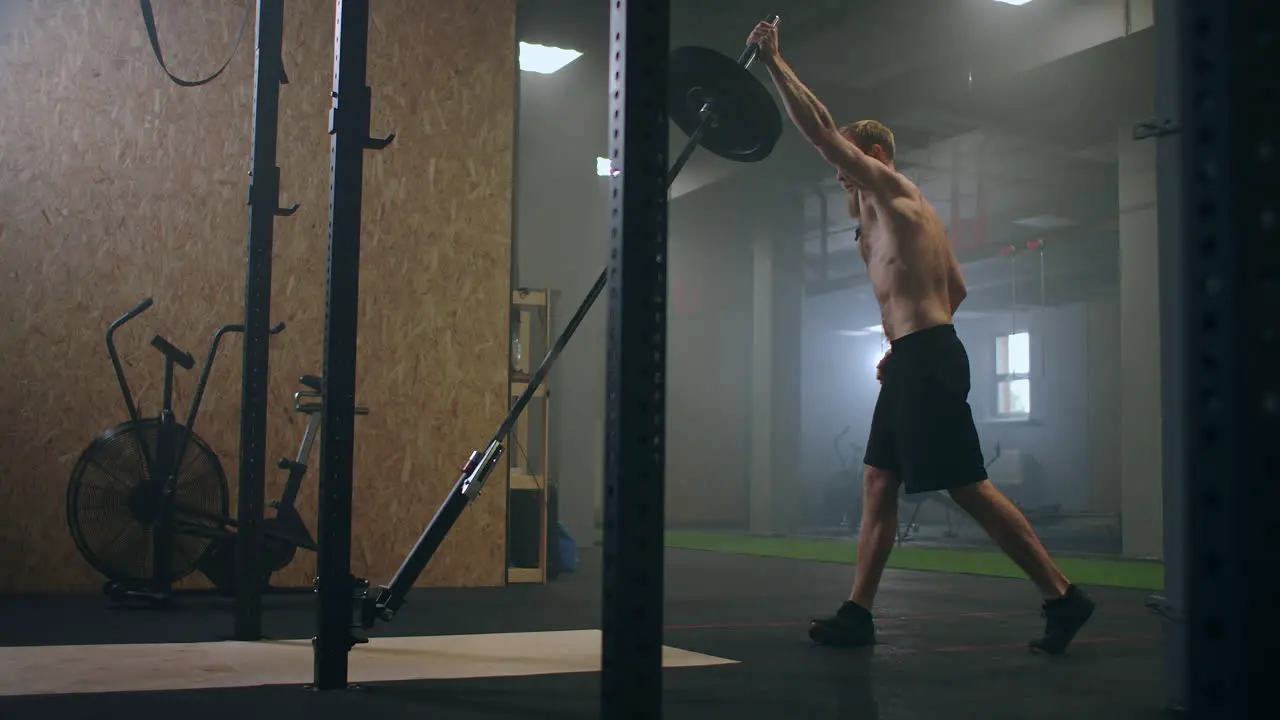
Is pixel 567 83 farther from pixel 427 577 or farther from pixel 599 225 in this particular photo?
pixel 427 577

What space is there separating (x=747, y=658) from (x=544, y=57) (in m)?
7.07

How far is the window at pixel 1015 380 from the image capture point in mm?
18984

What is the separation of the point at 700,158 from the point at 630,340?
11.1 meters

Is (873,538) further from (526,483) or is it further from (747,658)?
(526,483)

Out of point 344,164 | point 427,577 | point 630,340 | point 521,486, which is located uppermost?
point 344,164

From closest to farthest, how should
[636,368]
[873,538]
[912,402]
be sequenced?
[636,368] → [912,402] → [873,538]

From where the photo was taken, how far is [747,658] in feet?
10.6

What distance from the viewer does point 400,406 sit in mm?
5480

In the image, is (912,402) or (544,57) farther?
(544,57)

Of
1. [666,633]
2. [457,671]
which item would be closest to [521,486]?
[666,633]

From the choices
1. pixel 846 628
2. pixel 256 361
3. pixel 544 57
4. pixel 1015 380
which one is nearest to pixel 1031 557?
pixel 846 628

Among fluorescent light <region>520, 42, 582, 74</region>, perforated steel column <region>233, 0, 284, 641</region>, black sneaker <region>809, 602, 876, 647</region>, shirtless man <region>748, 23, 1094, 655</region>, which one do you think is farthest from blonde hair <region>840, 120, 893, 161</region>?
fluorescent light <region>520, 42, 582, 74</region>

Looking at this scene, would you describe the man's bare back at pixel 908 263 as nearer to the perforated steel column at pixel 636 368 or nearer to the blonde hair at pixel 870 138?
the blonde hair at pixel 870 138

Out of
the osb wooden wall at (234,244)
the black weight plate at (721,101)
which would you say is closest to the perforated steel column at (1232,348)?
the black weight plate at (721,101)
